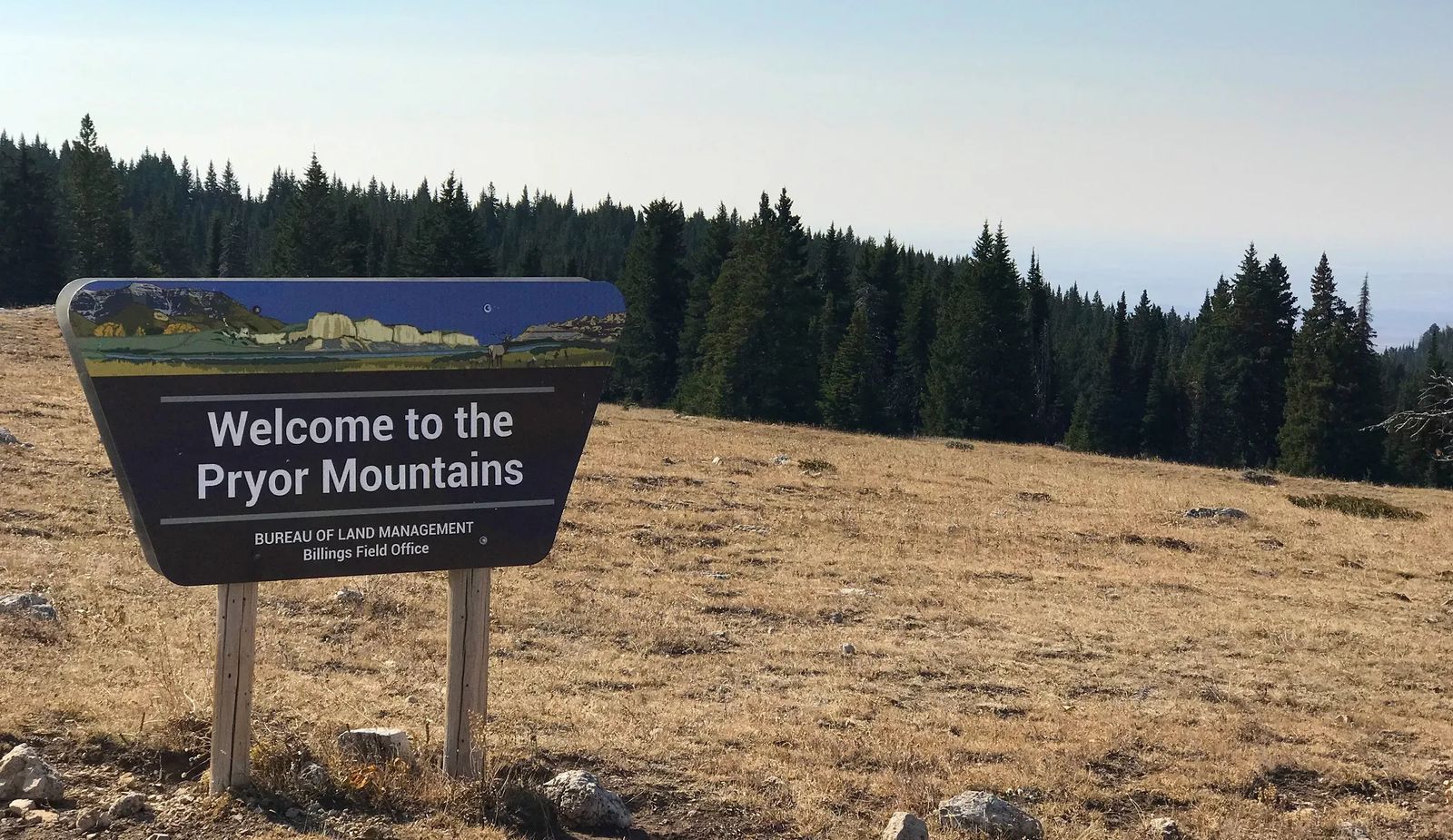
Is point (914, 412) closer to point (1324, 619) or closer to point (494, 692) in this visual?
point (1324, 619)

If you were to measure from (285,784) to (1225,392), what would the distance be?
225 ft

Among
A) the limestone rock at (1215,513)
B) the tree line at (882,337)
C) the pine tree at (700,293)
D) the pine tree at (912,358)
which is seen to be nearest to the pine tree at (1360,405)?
the tree line at (882,337)

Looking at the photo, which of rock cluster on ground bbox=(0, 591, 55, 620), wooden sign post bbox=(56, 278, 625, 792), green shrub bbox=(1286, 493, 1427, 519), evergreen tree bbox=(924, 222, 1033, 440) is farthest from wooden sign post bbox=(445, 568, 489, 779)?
evergreen tree bbox=(924, 222, 1033, 440)

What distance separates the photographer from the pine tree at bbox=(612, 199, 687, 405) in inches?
2616

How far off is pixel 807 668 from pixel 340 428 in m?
5.61

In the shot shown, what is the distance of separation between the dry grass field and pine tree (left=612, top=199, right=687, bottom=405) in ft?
156

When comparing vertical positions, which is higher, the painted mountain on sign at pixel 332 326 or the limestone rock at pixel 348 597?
the painted mountain on sign at pixel 332 326

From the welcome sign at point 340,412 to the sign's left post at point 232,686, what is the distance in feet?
0.59

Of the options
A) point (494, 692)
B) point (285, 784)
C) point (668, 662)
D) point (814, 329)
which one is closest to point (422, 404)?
point (285, 784)

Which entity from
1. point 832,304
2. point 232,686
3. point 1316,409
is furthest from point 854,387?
point 232,686

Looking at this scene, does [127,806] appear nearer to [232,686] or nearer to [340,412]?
[232,686]

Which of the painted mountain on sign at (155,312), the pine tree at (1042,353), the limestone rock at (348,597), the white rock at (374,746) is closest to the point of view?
the painted mountain on sign at (155,312)

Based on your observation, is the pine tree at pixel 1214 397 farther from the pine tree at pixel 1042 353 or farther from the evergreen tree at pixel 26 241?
the evergreen tree at pixel 26 241

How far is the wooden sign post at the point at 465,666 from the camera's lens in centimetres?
586
